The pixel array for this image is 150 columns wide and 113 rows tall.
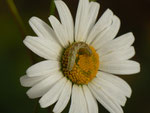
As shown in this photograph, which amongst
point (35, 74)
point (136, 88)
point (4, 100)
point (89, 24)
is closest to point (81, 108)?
point (35, 74)

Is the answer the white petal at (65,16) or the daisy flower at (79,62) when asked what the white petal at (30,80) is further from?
the white petal at (65,16)

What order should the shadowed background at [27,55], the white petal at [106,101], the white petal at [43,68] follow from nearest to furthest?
the white petal at [43,68] < the white petal at [106,101] < the shadowed background at [27,55]

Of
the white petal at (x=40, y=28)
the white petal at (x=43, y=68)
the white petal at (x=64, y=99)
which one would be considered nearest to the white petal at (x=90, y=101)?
the white petal at (x=64, y=99)

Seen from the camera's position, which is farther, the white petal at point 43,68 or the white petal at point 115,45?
the white petal at point 115,45

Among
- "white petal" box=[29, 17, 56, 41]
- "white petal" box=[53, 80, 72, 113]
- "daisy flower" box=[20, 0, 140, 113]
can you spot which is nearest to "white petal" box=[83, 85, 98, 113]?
"daisy flower" box=[20, 0, 140, 113]

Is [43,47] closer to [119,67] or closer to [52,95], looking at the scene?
[52,95]

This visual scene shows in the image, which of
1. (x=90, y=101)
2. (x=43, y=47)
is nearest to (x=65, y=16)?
(x=43, y=47)

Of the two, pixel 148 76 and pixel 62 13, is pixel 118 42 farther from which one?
pixel 148 76
